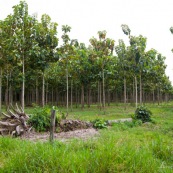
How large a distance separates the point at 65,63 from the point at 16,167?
16.8 m

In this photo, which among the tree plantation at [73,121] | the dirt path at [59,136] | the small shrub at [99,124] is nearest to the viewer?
the tree plantation at [73,121]

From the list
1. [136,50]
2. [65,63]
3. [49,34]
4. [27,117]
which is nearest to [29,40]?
[49,34]

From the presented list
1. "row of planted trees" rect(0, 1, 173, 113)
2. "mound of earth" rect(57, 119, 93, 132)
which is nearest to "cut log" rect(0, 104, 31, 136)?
"mound of earth" rect(57, 119, 93, 132)

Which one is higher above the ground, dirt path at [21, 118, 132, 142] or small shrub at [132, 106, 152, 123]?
small shrub at [132, 106, 152, 123]

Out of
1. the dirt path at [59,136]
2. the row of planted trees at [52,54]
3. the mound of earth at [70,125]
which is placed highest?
the row of planted trees at [52,54]

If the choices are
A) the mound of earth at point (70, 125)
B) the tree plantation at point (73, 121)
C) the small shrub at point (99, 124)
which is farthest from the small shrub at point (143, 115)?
the mound of earth at point (70, 125)

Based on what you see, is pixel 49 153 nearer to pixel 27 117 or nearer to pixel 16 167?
pixel 16 167

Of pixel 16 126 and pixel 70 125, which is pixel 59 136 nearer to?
pixel 16 126

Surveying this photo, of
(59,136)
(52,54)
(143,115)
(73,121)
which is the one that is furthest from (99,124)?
(52,54)

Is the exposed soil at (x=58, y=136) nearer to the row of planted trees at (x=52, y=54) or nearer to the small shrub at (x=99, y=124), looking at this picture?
the small shrub at (x=99, y=124)

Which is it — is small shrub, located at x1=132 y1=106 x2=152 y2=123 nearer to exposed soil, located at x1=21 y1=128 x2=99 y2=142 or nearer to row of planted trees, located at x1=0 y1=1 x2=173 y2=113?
exposed soil, located at x1=21 y1=128 x2=99 y2=142

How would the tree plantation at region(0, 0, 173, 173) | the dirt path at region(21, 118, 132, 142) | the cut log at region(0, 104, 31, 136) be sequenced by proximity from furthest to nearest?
the cut log at region(0, 104, 31, 136), the dirt path at region(21, 118, 132, 142), the tree plantation at region(0, 0, 173, 173)

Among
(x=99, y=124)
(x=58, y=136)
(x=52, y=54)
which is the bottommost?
(x=58, y=136)

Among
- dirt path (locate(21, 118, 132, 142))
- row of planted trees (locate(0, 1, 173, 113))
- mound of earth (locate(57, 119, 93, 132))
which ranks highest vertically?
row of planted trees (locate(0, 1, 173, 113))
